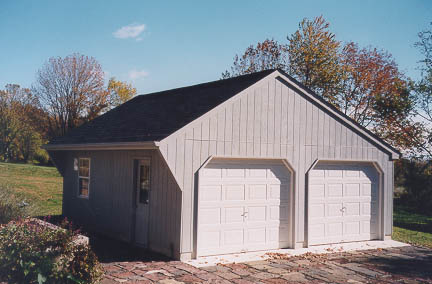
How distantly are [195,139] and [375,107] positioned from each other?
2013 cm

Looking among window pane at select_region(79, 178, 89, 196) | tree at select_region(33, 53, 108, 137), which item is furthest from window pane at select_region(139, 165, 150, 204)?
tree at select_region(33, 53, 108, 137)

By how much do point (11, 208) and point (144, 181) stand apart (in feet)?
9.88

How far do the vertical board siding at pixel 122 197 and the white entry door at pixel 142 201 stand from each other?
17 cm

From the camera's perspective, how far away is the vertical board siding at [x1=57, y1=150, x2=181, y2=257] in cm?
956

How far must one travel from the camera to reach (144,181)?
10719 millimetres

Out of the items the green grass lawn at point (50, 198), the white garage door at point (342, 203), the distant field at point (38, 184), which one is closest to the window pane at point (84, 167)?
the green grass lawn at point (50, 198)

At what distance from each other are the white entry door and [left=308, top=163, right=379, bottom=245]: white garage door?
169 inches

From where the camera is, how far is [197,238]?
372 inches

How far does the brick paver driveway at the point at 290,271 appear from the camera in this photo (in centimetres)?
795

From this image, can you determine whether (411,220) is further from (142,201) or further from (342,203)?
(142,201)

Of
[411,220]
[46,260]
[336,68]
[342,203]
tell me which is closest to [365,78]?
[336,68]

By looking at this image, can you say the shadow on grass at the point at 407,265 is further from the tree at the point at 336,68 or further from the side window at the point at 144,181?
the tree at the point at 336,68

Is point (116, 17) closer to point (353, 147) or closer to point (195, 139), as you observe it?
point (195, 139)

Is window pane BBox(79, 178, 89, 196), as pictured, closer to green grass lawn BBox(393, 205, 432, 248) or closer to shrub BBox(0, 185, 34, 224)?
shrub BBox(0, 185, 34, 224)
